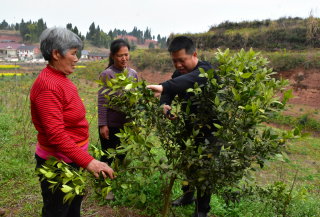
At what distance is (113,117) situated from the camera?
231 cm

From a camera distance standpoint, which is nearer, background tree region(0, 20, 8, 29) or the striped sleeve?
the striped sleeve

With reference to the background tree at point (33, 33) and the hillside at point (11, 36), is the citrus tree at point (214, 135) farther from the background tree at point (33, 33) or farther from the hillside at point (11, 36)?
the hillside at point (11, 36)

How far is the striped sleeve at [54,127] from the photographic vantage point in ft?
4.05

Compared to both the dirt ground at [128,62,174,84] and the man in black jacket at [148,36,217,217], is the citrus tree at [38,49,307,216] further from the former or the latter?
the dirt ground at [128,62,174,84]

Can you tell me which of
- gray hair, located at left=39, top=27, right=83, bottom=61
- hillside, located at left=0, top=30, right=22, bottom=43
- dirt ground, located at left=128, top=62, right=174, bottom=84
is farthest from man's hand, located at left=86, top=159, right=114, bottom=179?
hillside, located at left=0, top=30, right=22, bottom=43

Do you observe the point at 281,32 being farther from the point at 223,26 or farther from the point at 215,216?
the point at 215,216

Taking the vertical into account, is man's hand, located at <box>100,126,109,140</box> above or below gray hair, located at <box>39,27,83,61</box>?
below

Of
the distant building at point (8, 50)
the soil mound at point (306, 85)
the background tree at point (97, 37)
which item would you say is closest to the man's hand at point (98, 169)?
the soil mound at point (306, 85)

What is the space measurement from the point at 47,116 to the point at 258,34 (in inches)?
861

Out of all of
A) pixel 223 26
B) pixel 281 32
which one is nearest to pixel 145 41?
pixel 223 26

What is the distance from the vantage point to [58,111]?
4.17 ft

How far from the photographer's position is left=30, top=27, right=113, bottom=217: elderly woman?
124 centimetres

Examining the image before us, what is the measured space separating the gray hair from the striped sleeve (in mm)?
288

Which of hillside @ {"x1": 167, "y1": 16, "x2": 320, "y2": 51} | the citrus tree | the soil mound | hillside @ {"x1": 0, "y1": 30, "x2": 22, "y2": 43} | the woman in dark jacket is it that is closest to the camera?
the citrus tree
